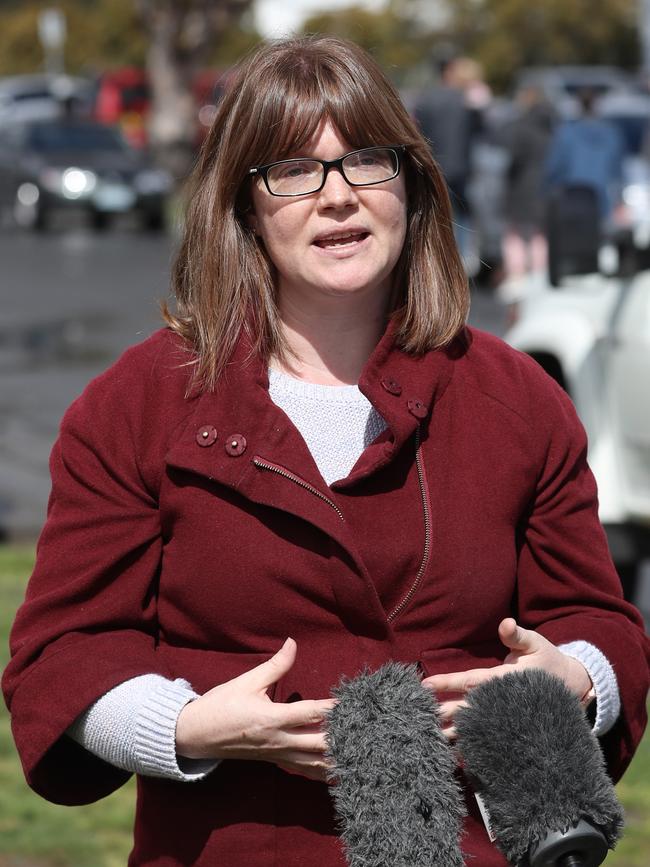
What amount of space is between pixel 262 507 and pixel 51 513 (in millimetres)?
337

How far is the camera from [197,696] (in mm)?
2395

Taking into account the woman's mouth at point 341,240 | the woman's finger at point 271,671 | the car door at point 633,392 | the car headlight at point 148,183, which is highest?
the woman's mouth at point 341,240

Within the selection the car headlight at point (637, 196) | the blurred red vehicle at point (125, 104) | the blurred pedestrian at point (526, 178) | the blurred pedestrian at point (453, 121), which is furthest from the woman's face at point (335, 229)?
the blurred red vehicle at point (125, 104)

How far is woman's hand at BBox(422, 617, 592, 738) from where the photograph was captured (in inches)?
91.7

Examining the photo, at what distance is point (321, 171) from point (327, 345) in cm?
30

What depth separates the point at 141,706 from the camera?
7.75 ft

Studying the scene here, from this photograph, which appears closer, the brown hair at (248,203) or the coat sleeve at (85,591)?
the coat sleeve at (85,591)

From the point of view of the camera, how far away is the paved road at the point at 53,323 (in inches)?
344

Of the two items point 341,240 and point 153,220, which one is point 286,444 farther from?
point 153,220

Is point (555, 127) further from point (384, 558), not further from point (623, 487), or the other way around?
point (384, 558)

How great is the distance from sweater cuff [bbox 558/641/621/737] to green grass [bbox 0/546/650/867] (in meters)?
1.94

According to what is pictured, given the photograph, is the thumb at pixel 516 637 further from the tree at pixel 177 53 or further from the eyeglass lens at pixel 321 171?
the tree at pixel 177 53

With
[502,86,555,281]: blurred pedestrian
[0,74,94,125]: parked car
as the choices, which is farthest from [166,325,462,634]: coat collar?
[0,74,94,125]: parked car

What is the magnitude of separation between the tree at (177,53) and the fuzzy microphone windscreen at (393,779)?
30234mm
